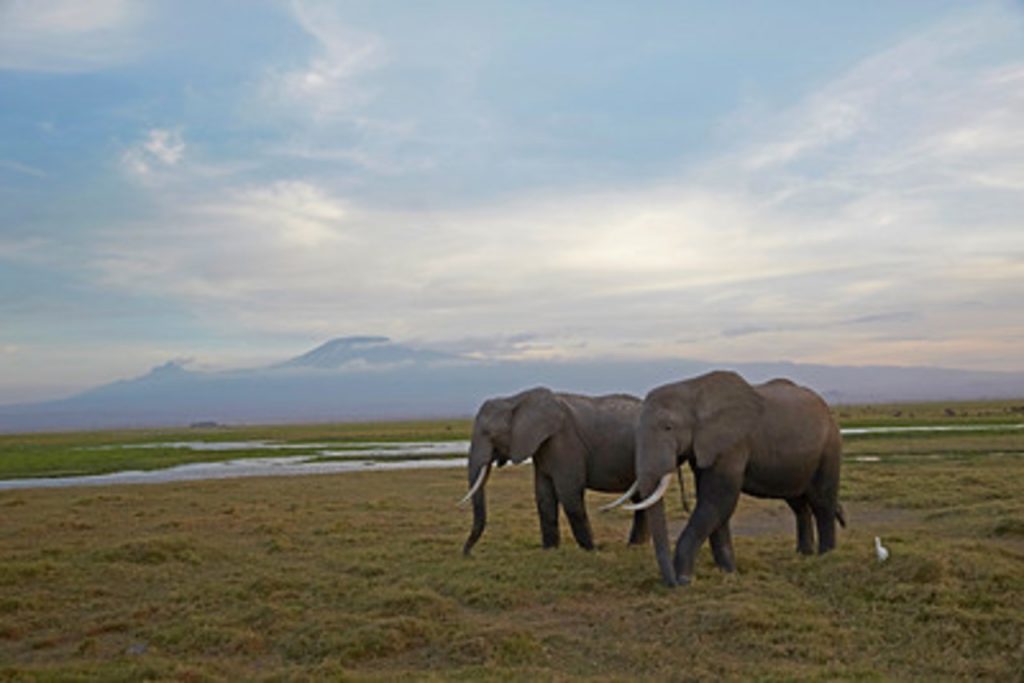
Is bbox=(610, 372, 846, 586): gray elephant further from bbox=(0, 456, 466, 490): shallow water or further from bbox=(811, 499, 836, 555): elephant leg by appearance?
bbox=(0, 456, 466, 490): shallow water

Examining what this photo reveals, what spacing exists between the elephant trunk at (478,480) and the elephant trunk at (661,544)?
3551 millimetres

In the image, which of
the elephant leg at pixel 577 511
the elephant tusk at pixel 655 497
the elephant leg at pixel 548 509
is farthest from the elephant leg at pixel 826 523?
the elephant leg at pixel 548 509

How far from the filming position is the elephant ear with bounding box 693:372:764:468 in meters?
12.3

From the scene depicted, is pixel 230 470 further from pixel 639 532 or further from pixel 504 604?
pixel 504 604

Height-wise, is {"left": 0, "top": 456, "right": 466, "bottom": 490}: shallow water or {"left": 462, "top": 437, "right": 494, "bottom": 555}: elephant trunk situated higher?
{"left": 462, "top": 437, "right": 494, "bottom": 555}: elephant trunk

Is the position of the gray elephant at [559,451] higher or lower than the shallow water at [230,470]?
higher

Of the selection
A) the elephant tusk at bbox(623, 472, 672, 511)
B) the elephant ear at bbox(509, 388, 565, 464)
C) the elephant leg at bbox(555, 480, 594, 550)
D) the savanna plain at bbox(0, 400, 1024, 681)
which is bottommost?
the savanna plain at bbox(0, 400, 1024, 681)

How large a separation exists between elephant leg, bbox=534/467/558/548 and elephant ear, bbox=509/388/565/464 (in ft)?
1.65

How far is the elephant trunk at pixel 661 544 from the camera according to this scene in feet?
38.8

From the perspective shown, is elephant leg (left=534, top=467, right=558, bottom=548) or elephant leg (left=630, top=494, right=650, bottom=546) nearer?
elephant leg (left=534, top=467, right=558, bottom=548)

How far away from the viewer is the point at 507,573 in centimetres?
1298

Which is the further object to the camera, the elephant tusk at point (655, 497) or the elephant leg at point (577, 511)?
the elephant leg at point (577, 511)

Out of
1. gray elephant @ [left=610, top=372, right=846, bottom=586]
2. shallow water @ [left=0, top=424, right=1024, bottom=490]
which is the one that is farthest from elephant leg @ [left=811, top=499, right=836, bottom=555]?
shallow water @ [left=0, top=424, right=1024, bottom=490]

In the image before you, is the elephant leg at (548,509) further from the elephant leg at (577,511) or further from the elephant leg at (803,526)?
the elephant leg at (803,526)
